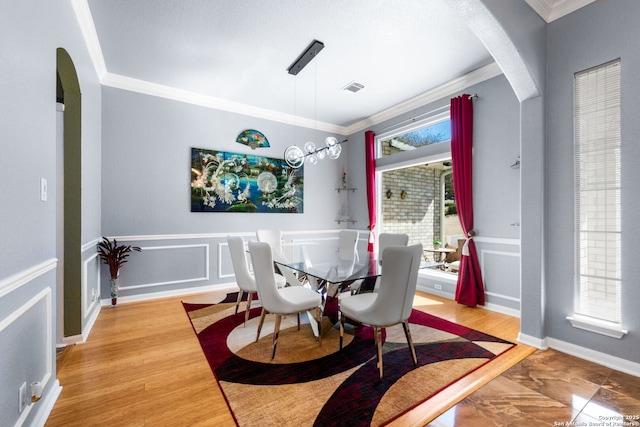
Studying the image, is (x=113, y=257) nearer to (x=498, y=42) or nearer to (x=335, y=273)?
(x=335, y=273)

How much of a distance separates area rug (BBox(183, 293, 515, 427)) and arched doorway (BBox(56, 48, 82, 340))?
3.54ft

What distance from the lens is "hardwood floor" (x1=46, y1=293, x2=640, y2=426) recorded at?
1.66m

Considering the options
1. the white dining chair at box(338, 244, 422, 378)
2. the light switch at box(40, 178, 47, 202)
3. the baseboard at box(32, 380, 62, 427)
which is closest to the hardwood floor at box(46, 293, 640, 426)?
the baseboard at box(32, 380, 62, 427)

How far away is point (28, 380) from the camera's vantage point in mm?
1462

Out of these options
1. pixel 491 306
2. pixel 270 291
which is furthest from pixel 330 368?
pixel 491 306

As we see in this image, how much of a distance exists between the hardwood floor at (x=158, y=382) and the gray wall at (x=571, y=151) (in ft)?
1.38

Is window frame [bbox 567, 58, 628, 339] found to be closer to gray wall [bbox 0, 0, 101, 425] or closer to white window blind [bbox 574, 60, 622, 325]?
white window blind [bbox 574, 60, 622, 325]

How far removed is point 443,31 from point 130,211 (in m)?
4.34

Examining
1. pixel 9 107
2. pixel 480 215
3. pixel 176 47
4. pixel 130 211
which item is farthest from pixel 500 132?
pixel 130 211

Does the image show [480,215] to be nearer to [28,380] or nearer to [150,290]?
[28,380]

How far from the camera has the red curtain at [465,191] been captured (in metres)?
3.62

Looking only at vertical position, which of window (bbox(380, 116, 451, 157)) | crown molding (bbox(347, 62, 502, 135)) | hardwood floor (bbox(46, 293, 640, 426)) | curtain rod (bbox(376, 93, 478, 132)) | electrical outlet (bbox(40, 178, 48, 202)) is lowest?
hardwood floor (bbox(46, 293, 640, 426))

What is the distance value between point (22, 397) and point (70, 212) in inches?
64.8

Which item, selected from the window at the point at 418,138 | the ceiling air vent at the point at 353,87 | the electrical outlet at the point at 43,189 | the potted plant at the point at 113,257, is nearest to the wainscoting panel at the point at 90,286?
the potted plant at the point at 113,257
